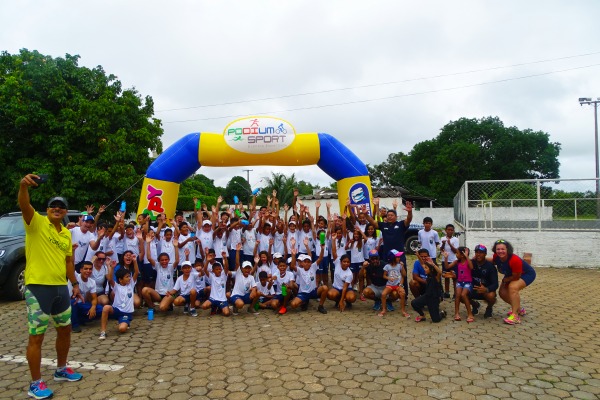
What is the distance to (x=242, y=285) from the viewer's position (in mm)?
6871

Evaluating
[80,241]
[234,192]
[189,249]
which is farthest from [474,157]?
[80,241]

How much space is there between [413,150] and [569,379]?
41.6 meters

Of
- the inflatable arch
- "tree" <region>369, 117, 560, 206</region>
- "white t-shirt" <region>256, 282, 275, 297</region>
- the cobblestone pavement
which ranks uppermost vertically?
"tree" <region>369, 117, 560, 206</region>

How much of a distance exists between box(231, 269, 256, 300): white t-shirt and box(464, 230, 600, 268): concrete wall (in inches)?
289

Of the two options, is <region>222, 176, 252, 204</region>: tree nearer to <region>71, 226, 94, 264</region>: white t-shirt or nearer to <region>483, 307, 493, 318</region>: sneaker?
<region>71, 226, 94, 264</region>: white t-shirt

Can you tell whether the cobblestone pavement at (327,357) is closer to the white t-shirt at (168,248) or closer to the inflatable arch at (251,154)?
the white t-shirt at (168,248)

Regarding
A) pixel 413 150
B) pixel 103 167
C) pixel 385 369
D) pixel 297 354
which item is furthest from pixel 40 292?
pixel 413 150

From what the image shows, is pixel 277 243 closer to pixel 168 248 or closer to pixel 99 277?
pixel 168 248

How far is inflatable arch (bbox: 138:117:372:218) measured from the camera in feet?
32.6

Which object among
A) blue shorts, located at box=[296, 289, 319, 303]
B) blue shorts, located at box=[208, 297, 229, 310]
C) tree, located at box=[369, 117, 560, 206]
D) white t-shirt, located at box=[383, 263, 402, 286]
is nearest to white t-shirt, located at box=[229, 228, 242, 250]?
blue shorts, located at box=[208, 297, 229, 310]

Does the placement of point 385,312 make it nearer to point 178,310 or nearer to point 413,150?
point 178,310

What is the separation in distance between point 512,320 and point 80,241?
6684 mm

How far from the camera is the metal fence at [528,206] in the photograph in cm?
1098

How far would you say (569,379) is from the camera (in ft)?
13.2
